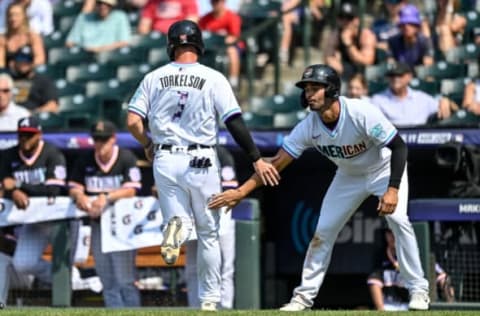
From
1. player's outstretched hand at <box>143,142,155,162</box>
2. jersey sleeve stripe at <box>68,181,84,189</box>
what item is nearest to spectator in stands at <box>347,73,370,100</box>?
jersey sleeve stripe at <box>68,181,84,189</box>

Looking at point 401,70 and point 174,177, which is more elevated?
point 401,70

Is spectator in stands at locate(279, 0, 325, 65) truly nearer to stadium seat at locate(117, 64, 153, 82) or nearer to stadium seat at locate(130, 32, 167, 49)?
stadium seat at locate(130, 32, 167, 49)

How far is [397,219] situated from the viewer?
27.4ft

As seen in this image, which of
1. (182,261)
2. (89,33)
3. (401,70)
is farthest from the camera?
(89,33)

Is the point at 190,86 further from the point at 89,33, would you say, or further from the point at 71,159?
the point at 89,33

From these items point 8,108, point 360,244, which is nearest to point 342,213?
point 360,244

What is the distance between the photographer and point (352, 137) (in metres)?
8.27

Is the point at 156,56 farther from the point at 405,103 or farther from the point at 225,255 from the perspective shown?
the point at 225,255

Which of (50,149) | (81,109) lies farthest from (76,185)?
(81,109)

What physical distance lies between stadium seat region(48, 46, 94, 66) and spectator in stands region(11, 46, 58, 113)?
0.52 m

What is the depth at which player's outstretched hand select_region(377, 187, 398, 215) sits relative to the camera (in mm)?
8055

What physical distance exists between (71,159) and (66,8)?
4.08 metres

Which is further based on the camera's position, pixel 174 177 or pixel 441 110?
pixel 441 110

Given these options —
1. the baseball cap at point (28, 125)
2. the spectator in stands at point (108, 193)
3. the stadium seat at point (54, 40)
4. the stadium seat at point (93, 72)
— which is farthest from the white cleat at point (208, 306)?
the stadium seat at point (54, 40)
